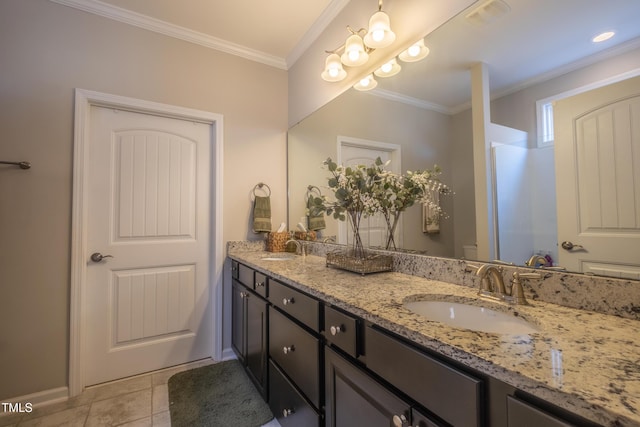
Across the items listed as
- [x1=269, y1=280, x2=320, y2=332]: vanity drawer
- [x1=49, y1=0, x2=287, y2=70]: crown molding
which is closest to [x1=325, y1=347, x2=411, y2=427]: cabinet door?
[x1=269, y1=280, x2=320, y2=332]: vanity drawer

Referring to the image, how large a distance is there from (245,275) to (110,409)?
1.09 meters

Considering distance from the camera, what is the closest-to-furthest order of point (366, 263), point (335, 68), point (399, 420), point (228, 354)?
point (399, 420)
point (366, 263)
point (335, 68)
point (228, 354)

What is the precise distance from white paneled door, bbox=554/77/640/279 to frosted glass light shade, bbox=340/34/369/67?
108 cm

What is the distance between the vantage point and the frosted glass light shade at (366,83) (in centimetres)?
172

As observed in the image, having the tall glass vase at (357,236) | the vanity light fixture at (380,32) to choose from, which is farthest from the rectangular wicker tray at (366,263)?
the vanity light fixture at (380,32)

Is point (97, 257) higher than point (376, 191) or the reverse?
the reverse

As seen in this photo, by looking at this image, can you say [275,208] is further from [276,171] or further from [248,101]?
[248,101]

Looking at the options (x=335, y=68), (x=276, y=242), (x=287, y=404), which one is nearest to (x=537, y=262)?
(x=287, y=404)

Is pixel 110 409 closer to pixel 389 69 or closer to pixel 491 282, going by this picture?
pixel 491 282

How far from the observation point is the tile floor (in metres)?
1.55

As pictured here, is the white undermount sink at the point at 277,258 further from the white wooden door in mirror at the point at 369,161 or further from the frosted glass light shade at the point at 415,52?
the frosted glass light shade at the point at 415,52

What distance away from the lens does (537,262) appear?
0.97 meters

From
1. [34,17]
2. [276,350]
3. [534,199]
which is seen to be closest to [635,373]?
[534,199]

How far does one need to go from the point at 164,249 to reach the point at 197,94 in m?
1.27
